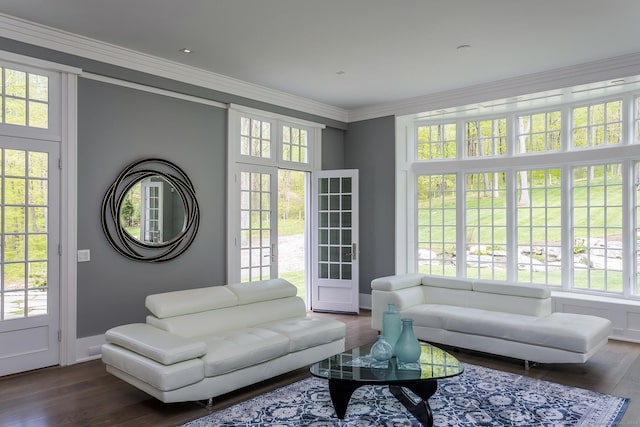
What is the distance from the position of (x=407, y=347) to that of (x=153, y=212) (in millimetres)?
3140

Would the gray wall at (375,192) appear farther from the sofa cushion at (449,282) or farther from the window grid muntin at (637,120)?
the window grid muntin at (637,120)

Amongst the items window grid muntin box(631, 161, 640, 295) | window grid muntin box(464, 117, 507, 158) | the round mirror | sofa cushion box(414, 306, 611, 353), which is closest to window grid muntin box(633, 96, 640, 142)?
window grid muntin box(631, 161, 640, 295)

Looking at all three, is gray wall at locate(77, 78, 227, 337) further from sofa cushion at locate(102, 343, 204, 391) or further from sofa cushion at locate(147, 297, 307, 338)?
sofa cushion at locate(102, 343, 204, 391)

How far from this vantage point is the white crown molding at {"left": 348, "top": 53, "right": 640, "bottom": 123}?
485cm

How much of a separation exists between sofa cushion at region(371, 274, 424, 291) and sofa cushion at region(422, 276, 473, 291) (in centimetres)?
13

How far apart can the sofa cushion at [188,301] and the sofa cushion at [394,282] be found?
1721mm

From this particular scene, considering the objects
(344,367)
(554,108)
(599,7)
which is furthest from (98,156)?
(554,108)

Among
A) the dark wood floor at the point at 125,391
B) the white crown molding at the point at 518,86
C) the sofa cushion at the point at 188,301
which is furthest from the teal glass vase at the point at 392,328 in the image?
the white crown molding at the point at 518,86

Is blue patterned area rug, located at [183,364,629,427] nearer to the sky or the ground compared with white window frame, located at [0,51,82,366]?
nearer to the ground

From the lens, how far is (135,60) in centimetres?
466

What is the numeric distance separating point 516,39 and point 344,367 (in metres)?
3.46

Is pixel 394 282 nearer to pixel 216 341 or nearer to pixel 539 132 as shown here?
pixel 216 341

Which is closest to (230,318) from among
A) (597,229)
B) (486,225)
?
(486,225)

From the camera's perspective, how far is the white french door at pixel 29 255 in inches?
153
